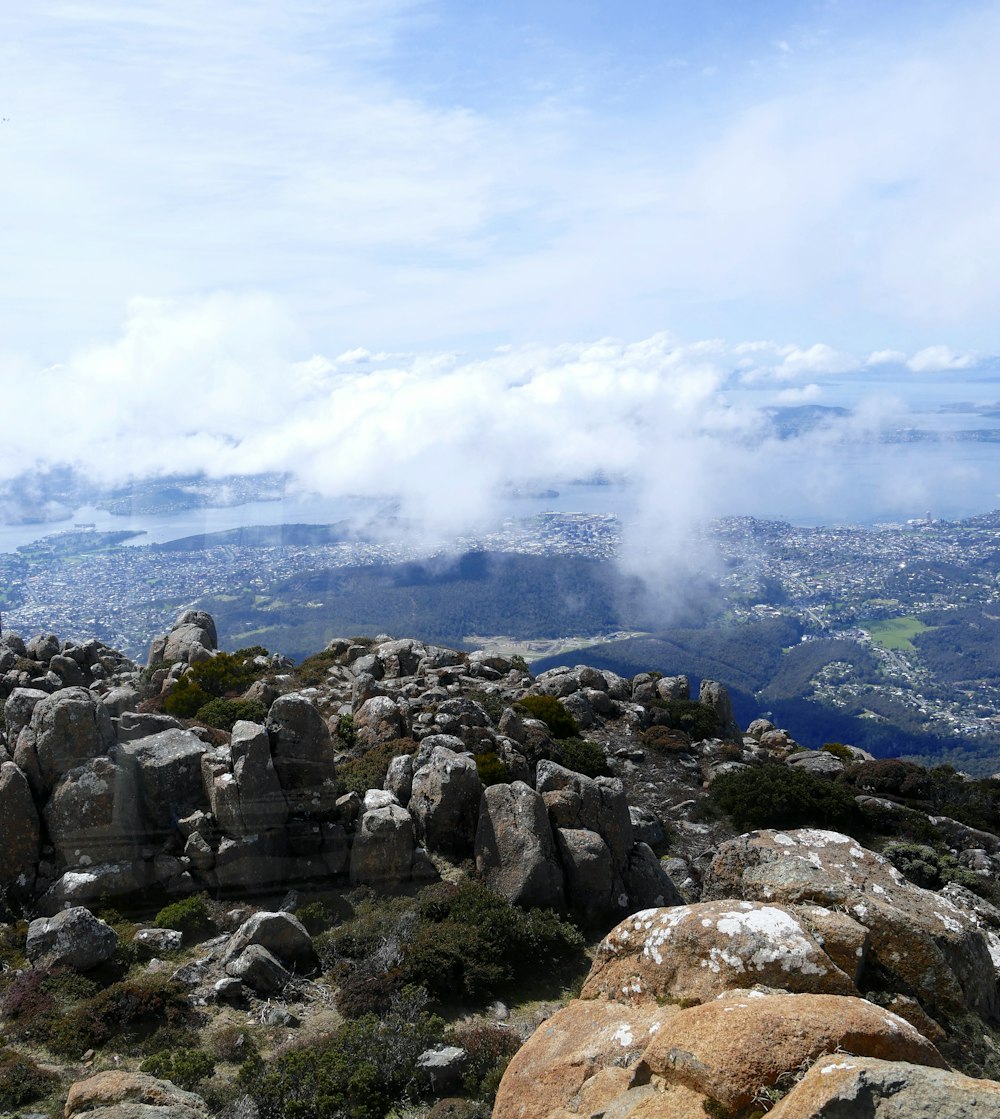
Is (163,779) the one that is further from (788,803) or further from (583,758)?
(788,803)

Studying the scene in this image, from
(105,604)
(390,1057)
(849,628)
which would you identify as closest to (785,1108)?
(390,1057)

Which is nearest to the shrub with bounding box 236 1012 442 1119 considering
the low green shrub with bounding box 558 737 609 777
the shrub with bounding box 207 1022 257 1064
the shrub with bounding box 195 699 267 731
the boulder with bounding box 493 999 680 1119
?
the shrub with bounding box 207 1022 257 1064

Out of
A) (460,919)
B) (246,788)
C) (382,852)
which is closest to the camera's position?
(460,919)

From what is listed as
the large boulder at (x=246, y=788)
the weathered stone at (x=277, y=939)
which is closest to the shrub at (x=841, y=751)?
the large boulder at (x=246, y=788)

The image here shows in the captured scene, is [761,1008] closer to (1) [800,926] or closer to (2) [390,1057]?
(1) [800,926]

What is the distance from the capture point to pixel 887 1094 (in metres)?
4.89

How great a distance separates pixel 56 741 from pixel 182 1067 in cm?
1015

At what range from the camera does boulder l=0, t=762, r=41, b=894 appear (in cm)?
1811

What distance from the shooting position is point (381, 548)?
19950 cm

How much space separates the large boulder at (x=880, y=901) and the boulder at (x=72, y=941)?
1229cm

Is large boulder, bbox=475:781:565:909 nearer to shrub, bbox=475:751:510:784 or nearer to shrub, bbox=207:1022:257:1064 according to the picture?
shrub, bbox=475:751:510:784

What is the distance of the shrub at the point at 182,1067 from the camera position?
1198 centimetres

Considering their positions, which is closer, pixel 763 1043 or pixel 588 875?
pixel 763 1043

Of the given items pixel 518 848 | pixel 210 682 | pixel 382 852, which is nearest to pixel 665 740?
pixel 518 848
